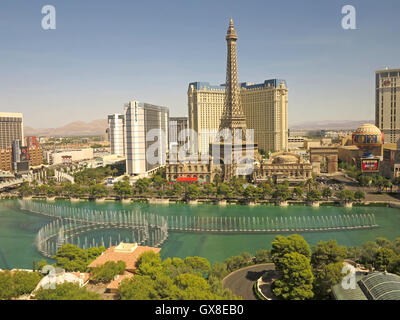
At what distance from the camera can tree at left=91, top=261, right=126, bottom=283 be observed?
39.9ft

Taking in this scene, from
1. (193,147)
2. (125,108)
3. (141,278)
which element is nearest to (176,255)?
(141,278)

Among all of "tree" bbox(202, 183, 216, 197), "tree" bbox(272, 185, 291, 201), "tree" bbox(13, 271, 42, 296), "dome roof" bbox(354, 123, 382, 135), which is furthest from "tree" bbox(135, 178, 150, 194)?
"dome roof" bbox(354, 123, 382, 135)

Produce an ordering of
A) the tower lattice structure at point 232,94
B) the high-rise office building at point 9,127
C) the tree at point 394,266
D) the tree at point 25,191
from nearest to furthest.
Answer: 1. the tree at point 394,266
2. the tree at point 25,191
3. the tower lattice structure at point 232,94
4. the high-rise office building at point 9,127

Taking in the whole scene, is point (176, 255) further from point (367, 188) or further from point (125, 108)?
point (125, 108)

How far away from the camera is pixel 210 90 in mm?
60188

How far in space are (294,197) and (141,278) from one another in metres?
22.8

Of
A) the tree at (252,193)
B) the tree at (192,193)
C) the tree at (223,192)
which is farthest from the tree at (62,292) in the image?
the tree at (223,192)

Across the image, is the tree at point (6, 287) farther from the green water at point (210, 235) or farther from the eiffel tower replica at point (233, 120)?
the eiffel tower replica at point (233, 120)

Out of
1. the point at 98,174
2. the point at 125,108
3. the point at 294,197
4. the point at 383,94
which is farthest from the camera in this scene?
the point at 383,94

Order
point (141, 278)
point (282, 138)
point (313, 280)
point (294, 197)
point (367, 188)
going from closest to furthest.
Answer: point (141, 278) < point (313, 280) < point (294, 197) < point (367, 188) < point (282, 138)

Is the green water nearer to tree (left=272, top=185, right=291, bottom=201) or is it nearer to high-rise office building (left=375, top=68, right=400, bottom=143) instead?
tree (left=272, top=185, right=291, bottom=201)

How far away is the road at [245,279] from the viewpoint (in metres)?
12.7

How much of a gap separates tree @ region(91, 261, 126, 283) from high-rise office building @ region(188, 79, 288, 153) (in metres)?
44.9

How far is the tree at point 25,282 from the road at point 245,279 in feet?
22.4
